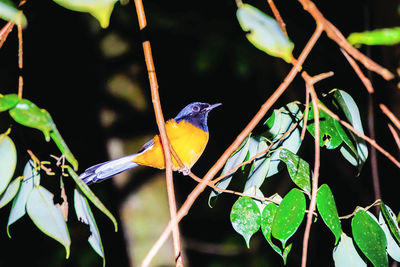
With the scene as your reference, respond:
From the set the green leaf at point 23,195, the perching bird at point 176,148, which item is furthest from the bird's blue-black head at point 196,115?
the green leaf at point 23,195

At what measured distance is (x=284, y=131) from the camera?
179cm

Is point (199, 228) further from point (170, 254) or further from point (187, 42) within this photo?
point (170, 254)

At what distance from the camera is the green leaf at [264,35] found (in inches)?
37.6

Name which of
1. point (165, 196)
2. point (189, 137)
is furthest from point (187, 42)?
point (165, 196)

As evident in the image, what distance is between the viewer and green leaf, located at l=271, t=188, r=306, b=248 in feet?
4.50

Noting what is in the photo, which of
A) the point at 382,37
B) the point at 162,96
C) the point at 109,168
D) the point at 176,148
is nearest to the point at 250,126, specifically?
the point at 382,37

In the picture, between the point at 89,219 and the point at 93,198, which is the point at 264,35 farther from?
the point at 89,219

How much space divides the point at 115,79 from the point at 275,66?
2.00 meters

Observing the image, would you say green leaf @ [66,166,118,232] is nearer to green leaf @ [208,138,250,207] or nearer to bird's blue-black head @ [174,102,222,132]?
green leaf @ [208,138,250,207]

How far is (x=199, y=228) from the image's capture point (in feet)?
20.4

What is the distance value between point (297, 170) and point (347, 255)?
16.3 inches

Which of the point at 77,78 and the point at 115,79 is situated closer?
the point at 115,79

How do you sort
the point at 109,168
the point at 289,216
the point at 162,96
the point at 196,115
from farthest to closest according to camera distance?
the point at 162,96, the point at 196,115, the point at 109,168, the point at 289,216

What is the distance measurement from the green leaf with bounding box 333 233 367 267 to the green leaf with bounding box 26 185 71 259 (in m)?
1.00
